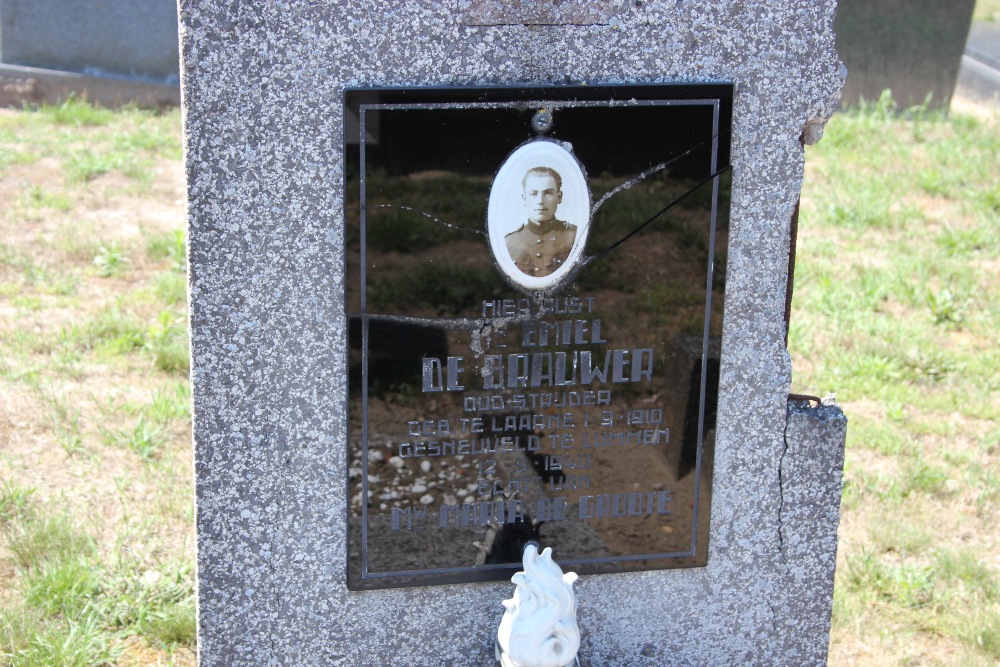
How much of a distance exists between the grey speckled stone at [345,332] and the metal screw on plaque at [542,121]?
0.07 meters

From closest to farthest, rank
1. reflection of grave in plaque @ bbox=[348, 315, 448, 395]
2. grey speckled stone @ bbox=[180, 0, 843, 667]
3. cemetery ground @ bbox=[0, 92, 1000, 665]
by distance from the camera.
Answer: grey speckled stone @ bbox=[180, 0, 843, 667], reflection of grave in plaque @ bbox=[348, 315, 448, 395], cemetery ground @ bbox=[0, 92, 1000, 665]

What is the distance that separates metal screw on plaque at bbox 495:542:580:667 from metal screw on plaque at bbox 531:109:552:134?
81 centimetres

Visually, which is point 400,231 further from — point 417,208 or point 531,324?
point 531,324

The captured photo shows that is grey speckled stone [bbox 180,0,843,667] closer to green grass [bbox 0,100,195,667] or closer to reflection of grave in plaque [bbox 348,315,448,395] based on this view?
reflection of grave in plaque [bbox 348,315,448,395]

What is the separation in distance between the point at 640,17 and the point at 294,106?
659mm

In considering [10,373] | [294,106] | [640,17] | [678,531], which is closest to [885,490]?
[678,531]

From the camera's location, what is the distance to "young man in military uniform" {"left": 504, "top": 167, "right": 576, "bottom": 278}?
210 centimetres

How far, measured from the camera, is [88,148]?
6250mm

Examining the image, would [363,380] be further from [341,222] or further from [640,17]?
[640,17]

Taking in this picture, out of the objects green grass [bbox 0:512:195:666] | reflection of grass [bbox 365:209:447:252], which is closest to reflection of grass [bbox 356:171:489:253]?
reflection of grass [bbox 365:209:447:252]

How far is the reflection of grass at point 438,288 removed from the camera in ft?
6.82

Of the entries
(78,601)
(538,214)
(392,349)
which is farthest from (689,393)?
(78,601)

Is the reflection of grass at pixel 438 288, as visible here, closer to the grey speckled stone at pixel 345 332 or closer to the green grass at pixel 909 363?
the grey speckled stone at pixel 345 332

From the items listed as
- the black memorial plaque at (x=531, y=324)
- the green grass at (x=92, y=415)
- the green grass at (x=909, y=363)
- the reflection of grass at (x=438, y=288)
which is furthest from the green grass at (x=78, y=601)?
the green grass at (x=909, y=363)
